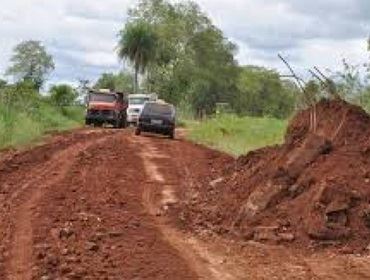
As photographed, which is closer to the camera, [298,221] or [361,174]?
[298,221]

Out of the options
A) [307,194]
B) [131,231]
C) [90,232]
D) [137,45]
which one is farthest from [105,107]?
[90,232]

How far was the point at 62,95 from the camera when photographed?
6325 centimetres

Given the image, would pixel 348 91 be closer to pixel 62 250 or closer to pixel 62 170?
pixel 62 170

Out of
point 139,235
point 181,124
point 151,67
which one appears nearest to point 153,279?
point 139,235

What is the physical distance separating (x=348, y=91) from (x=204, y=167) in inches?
169

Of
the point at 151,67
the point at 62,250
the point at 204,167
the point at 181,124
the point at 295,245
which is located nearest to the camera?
the point at 62,250

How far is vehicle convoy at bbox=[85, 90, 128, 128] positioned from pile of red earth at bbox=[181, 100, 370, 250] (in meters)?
28.4

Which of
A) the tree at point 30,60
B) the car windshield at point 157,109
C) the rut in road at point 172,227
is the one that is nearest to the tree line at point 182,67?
the tree at point 30,60

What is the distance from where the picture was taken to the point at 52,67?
3666 inches

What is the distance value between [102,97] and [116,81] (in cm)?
6092

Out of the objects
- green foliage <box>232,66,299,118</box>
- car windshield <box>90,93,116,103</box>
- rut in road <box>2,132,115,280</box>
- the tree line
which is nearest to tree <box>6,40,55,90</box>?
the tree line

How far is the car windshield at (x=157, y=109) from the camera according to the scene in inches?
1475

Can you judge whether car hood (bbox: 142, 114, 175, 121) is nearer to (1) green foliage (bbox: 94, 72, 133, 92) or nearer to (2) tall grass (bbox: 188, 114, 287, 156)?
(2) tall grass (bbox: 188, 114, 287, 156)

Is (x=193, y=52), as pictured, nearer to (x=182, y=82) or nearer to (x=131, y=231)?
(x=182, y=82)
